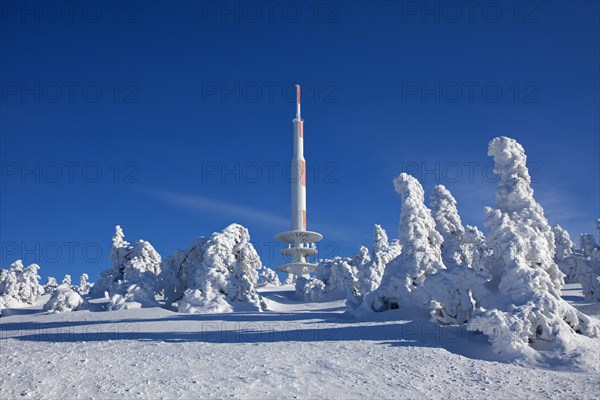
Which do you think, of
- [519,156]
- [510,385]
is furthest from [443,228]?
[510,385]

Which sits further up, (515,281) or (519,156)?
(519,156)

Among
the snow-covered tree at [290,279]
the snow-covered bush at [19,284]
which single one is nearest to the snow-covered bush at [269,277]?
the snow-covered tree at [290,279]

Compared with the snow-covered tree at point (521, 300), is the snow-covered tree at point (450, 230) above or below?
above

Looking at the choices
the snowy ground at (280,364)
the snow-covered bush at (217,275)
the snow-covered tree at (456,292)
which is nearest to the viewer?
the snowy ground at (280,364)

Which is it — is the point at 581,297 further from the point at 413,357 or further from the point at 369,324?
the point at 413,357

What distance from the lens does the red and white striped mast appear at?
8350 cm

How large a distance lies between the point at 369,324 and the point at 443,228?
3090cm

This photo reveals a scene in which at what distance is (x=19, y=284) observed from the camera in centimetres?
5581

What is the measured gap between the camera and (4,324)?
29.6m

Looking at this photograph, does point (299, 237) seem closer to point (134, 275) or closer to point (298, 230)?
point (298, 230)

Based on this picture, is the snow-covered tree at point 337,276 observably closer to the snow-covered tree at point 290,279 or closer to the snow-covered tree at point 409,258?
the snow-covered tree at point 409,258

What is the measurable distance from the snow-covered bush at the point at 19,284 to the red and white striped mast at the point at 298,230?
37.8m

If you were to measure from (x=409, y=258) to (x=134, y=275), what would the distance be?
22.0m

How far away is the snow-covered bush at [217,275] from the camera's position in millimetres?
36719
